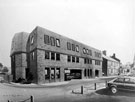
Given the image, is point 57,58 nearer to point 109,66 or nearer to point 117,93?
point 109,66

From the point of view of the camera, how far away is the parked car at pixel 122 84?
6.48 feet

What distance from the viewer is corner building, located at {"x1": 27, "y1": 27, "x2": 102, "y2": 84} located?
1646 millimetres

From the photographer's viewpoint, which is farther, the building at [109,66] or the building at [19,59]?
the building at [109,66]

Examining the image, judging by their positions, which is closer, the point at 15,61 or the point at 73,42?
the point at 15,61

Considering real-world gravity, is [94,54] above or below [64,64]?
above

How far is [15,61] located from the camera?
1661 millimetres

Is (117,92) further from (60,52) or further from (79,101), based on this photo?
(60,52)

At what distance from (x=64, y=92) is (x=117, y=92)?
1.05 meters

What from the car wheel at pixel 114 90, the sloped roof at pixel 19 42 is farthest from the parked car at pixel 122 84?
Result: the sloped roof at pixel 19 42

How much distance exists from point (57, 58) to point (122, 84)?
4.50ft

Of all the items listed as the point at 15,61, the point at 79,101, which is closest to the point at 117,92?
the point at 79,101

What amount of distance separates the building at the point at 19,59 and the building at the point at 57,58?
0.06 meters

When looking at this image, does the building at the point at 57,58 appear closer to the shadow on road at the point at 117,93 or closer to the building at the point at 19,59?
the building at the point at 19,59

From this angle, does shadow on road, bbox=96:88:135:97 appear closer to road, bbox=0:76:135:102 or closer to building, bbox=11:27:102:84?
road, bbox=0:76:135:102
